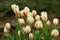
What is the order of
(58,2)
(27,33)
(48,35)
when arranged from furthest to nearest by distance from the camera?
(58,2), (48,35), (27,33)

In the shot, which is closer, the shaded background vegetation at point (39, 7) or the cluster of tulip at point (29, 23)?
the cluster of tulip at point (29, 23)

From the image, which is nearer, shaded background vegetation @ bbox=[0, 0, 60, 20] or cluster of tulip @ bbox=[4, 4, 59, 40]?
cluster of tulip @ bbox=[4, 4, 59, 40]

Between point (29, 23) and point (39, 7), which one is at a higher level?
point (29, 23)

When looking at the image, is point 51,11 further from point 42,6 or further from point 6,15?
point 6,15

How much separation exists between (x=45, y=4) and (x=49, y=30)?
2473 millimetres

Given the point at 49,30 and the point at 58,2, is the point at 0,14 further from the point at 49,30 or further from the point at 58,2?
the point at 49,30

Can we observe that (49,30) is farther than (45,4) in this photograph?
No

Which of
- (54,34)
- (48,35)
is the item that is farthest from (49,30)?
(54,34)

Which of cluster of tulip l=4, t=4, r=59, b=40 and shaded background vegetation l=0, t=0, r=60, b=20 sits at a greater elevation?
cluster of tulip l=4, t=4, r=59, b=40

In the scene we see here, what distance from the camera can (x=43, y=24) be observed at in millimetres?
3729

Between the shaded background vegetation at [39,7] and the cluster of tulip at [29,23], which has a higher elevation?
the cluster of tulip at [29,23]

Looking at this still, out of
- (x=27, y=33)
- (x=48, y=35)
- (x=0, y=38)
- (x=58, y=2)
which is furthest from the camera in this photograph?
(x=58, y=2)

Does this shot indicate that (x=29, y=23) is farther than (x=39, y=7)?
No

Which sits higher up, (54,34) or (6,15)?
(54,34)
